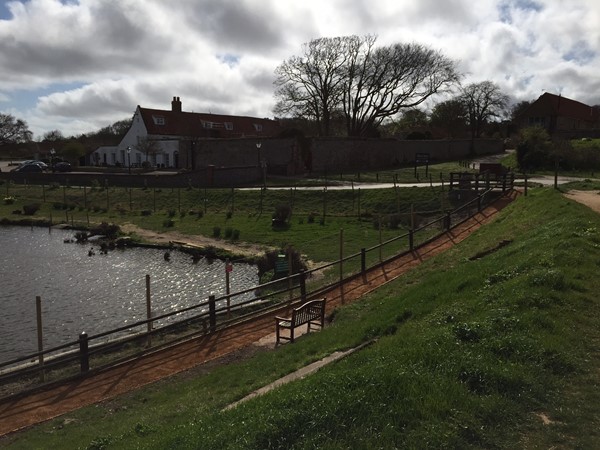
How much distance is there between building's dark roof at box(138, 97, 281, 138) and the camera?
72.1 m

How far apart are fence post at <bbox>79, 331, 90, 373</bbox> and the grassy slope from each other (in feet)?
6.80

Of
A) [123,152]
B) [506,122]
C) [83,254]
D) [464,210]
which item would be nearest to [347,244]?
[464,210]

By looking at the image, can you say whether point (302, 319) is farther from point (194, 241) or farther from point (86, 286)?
point (194, 241)

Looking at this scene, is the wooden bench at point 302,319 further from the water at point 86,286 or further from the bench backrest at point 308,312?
the water at point 86,286

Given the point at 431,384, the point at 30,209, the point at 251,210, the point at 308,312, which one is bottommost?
the point at 308,312

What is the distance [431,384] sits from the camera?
6.12 meters

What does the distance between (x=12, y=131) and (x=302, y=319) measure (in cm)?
11202

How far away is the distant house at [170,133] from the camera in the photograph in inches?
2645

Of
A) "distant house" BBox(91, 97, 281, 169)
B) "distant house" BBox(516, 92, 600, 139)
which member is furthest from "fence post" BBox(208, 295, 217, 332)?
"distant house" BBox(516, 92, 600, 139)

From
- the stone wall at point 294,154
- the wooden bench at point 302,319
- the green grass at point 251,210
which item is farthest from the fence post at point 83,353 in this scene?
the stone wall at point 294,154

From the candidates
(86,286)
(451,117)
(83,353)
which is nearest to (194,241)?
(86,286)

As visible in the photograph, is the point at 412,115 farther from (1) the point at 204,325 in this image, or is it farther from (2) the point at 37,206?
(1) the point at 204,325

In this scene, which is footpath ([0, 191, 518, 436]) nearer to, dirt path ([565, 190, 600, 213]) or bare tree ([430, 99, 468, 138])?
dirt path ([565, 190, 600, 213])

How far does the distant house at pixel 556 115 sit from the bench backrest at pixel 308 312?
233ft
